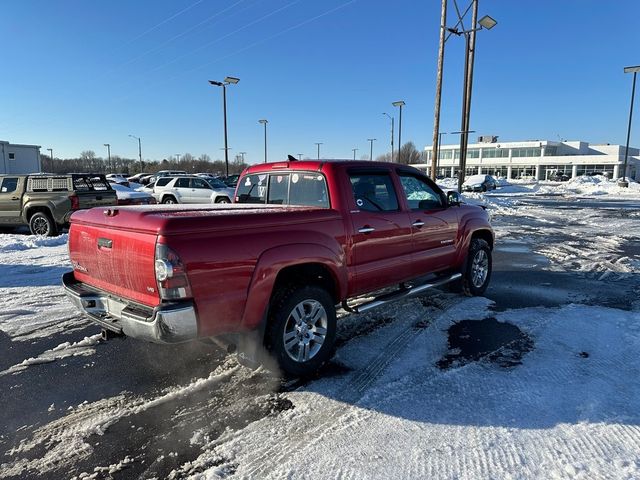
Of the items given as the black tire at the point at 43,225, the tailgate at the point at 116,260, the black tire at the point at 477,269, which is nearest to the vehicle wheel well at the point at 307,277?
the tailgate at the point at 116,260

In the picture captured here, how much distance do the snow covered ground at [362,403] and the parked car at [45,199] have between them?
257 inches

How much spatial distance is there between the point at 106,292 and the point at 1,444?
1.24m

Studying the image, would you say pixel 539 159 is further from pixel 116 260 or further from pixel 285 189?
pixel 116 260

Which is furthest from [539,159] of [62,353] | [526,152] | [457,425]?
[62,353]

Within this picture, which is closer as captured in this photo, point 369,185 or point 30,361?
point 30,361

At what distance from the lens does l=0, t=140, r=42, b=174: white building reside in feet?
160

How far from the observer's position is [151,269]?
10.4ft

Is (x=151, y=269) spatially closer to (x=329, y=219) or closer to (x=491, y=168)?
(x=329, y=219)

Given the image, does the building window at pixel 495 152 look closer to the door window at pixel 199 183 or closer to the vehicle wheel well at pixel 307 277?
the door window at pixel 199 183

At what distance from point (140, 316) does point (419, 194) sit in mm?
3662

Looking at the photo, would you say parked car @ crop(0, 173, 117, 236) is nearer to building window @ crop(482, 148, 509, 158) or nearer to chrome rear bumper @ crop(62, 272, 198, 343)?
chrome rear bumper @ crop(62, 272, 198, 343)

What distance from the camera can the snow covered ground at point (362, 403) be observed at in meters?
2.80

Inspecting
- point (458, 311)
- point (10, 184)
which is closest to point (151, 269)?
point (458, 311)

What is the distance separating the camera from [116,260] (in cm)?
353
